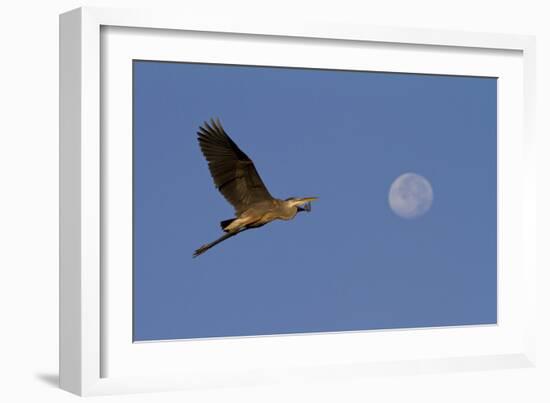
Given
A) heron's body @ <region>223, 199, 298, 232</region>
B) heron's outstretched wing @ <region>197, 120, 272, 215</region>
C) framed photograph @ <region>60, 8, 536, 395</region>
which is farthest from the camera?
heron's body @ <region>223, 199, 298, 232</region>

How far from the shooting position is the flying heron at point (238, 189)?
5.51m

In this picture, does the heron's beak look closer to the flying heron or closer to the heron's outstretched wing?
the flying heron

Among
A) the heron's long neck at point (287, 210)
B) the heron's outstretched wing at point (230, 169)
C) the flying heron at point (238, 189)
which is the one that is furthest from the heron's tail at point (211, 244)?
the heron's long neck at point (287, 210)

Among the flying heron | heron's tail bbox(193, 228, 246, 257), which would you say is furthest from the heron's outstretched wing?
heron's tail bbox(193, 228, 246, 257)

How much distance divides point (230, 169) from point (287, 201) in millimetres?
303

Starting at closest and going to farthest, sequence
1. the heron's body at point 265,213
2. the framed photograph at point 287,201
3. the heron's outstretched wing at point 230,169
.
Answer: the framed photograph at point 287,201 < the heron's outstretched wing at point 230,169 < the heron's body at point 265,213

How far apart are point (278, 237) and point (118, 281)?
0.80 m

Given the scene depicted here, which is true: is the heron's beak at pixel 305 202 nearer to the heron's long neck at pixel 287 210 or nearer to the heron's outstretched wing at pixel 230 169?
the heron's long neck at pixel 287 210

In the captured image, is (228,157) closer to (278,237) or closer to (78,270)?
(278,237)

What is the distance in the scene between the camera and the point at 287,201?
18.5 ft

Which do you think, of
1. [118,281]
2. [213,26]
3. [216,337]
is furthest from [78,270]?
[213,26]

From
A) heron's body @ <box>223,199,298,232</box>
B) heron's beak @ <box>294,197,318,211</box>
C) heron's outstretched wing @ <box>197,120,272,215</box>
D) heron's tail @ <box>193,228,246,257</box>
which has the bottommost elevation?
heron's tail @ <box>193,228,246,257</box>

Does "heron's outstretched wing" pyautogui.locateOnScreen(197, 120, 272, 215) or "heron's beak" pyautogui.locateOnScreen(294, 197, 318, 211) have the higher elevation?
"heron's outstretched wing" pyautogui.locateOnScreen(197, 120, 272, 215)

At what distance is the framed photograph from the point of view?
17.4ft
